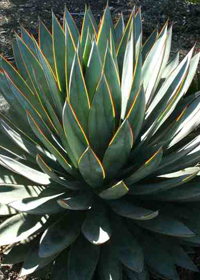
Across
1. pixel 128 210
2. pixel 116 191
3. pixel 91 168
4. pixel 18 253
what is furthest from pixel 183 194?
pixel 18 253

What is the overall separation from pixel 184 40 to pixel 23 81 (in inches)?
102

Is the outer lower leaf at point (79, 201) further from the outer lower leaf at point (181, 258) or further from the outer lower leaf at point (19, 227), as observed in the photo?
the outer lower leaf at point (181, 258)

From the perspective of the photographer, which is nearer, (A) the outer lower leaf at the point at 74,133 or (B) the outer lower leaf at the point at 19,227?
(A) the outer lower leaf at the point at 74,133

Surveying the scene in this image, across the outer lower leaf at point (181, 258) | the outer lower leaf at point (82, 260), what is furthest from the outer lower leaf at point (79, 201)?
the outer lower leaf at point (181, 258)

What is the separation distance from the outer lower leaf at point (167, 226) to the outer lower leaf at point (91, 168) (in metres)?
0.33

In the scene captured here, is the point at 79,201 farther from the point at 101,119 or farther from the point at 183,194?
the point at 183,194

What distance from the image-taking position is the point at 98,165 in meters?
1.92

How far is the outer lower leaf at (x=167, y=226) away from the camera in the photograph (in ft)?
6.45

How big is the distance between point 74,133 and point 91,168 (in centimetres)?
19

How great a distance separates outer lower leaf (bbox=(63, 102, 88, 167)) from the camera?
1.90 metres

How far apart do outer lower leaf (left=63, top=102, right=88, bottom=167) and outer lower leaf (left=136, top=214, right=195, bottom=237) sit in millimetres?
510

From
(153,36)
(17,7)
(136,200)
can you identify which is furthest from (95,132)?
(17,7)

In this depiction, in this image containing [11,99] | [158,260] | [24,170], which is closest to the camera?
[24,170]

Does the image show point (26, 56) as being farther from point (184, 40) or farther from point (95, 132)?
point (184, 40)
